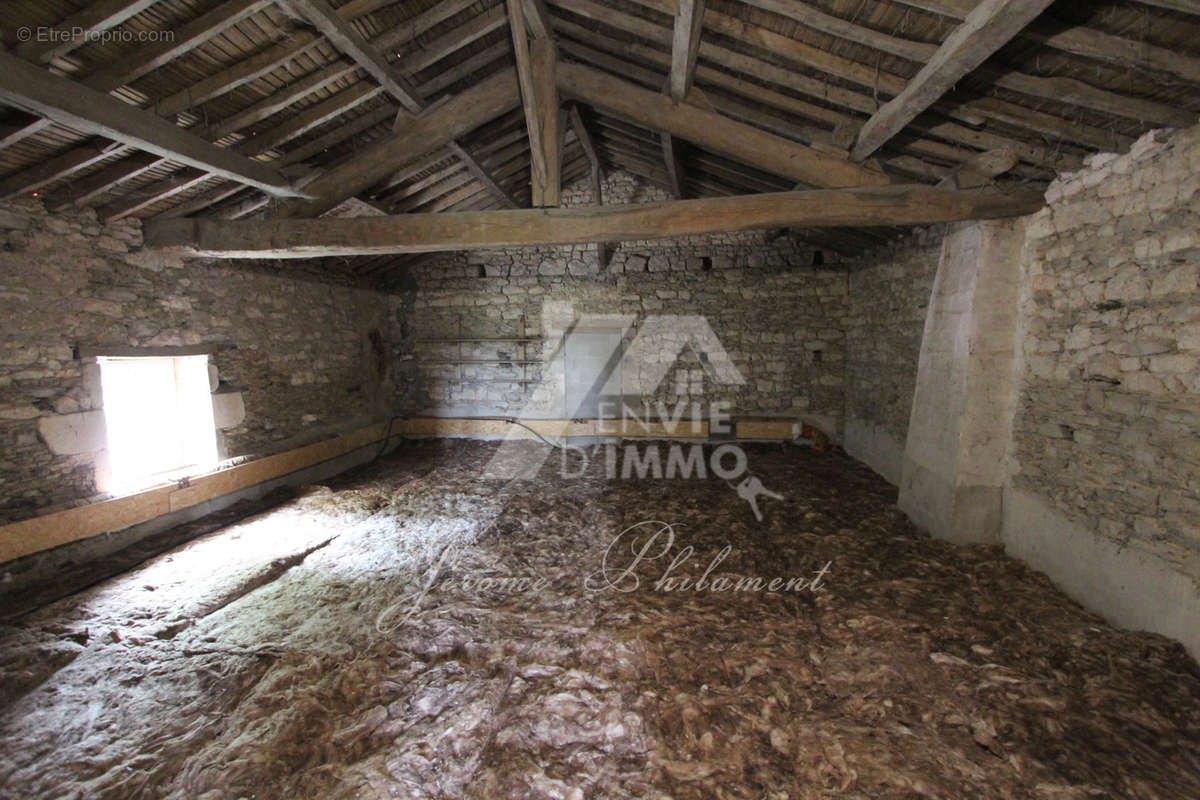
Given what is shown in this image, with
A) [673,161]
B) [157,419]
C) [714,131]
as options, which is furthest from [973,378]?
[157,419]

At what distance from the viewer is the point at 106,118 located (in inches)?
102

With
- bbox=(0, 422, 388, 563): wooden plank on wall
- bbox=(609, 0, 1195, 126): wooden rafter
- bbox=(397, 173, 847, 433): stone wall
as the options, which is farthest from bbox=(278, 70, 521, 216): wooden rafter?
bbox=(397, 173, 847, 433): stone wall

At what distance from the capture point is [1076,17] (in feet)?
7.03

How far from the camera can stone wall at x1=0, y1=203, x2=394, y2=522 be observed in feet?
10.8

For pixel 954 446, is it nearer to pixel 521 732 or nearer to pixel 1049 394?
pixel 1049 394

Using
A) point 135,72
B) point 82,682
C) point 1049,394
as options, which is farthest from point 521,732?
point 135,72

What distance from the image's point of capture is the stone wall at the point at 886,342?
4762 mm

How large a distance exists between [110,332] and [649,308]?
19.0 ft

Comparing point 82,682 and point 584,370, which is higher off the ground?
point 584,370

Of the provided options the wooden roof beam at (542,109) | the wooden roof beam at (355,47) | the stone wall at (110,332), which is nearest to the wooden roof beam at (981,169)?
the wooden roof beam at (542,109)

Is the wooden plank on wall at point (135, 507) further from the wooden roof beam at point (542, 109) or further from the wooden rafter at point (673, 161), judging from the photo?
the wooden rafter at point (673, 161)

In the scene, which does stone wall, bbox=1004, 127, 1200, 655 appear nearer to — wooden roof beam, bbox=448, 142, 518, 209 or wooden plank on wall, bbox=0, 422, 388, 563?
wooden roof beam, bbox=448, 142, 518, 209

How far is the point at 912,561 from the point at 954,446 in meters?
0.93

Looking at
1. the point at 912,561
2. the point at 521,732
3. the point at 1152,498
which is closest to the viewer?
the point at 521,732
